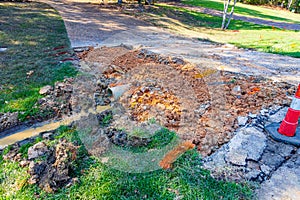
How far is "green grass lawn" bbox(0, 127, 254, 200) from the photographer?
7.06ft

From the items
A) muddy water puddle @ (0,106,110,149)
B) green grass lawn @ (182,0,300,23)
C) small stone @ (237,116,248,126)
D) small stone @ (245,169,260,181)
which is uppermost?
green grass lawn @ (182,0,300,23)

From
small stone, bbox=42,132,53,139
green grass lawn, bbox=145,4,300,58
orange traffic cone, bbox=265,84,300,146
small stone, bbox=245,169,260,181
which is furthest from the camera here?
green grass lawn, bbox=145,4,300,58

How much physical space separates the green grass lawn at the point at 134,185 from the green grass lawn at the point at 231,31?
5972 millimetres

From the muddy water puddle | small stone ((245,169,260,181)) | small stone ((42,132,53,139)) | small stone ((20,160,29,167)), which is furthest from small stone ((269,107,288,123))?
small stone ((20,160,29,167))

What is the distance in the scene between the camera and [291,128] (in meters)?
2.75

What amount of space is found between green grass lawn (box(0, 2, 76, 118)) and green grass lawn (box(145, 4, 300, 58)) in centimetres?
531

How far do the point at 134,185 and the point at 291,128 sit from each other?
1953 mm

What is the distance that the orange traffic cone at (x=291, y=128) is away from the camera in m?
2.69

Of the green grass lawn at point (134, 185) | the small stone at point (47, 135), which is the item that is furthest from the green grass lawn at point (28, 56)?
the green grass lawn at point (134, 185)

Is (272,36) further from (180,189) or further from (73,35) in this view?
(180,189)

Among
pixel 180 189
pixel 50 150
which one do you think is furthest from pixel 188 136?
pixel 50 150

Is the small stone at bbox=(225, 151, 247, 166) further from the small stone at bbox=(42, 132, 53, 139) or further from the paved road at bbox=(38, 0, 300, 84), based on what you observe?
the paved road at bbox=(38, 0, 300, 84)

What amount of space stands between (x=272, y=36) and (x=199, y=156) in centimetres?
949

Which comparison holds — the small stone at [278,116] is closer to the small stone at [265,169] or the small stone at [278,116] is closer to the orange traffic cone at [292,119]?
the orange traffic cone at [292,119]
